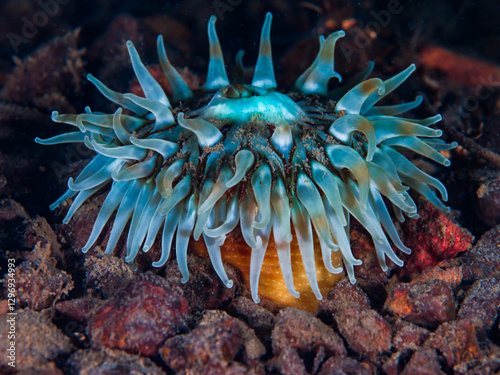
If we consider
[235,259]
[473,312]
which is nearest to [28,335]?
[235,259]

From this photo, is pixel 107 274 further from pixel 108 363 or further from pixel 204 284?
pixel 108 363

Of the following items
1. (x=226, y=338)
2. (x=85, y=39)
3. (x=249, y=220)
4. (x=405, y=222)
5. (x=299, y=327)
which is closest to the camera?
(x=226, y=338)

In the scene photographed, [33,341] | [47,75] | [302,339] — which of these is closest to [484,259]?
[302,339]

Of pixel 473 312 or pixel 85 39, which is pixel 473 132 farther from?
pixel 85 39

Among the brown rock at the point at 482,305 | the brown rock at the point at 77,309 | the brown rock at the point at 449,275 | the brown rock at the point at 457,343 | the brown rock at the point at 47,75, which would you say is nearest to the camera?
the brown rock at the point at 457,343

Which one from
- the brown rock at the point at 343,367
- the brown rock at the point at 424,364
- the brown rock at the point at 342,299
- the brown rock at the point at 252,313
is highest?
the brown rock at the point at 424,364

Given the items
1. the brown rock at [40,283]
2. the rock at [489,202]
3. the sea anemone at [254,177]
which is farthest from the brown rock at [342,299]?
the brown rock at [40,283]

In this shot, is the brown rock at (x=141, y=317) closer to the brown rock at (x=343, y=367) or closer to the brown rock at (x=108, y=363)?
the brown rock at (x=108, y=363)
